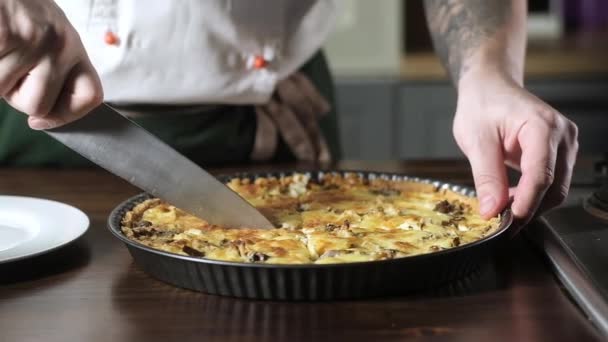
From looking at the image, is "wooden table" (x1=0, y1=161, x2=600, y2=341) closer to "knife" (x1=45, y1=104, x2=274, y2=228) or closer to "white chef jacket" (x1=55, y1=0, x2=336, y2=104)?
"knife" (x1=45, y1=104, x2=274, y2=228)

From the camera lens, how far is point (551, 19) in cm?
308

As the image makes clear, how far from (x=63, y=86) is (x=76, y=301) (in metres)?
0.21

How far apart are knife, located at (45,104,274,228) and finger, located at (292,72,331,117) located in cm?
55

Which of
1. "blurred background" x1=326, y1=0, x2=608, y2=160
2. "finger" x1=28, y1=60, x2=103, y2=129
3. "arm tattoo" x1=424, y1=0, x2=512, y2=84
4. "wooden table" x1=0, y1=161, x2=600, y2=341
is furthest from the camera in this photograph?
"blurred background" x1=326, y1=0, x2=608, y2=160

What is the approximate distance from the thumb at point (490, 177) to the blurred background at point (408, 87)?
5.48ft

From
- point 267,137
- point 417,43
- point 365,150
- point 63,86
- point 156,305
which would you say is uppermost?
point 63,86

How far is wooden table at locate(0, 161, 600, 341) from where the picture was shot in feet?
2.50

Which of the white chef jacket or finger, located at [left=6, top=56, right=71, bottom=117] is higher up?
finger, located at [left=6, top=56, right=71, bottom=117]

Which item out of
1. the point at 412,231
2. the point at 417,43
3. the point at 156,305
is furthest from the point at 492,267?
the point at 417,43

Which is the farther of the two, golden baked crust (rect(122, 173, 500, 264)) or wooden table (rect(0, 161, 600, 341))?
golden baked crust (rect(122, 173, 500, 264))

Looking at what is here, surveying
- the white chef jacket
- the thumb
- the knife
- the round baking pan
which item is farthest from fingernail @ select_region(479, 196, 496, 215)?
the white chef jacket

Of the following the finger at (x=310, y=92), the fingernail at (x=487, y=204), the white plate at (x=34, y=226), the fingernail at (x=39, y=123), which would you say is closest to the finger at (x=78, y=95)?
the fingernail at (x=39, y=123)

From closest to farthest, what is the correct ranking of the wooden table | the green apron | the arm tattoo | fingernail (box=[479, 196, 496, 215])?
the wooden table < fingernail (box=[479, 196, 496, 215]) < the arm tattoo < the green apron

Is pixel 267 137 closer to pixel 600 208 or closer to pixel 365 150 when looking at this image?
pixel 600 208
